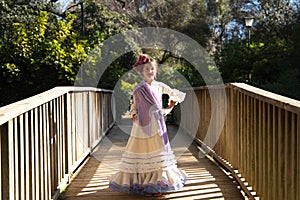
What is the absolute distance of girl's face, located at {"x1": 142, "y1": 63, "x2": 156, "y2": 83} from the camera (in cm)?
354

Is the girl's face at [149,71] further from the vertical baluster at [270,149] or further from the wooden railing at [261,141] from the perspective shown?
the vertical baluster at [270,149]

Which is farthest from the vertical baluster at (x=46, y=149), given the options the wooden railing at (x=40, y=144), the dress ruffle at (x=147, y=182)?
the dress ruffle at (x=147, y=182)

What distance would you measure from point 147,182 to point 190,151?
2613mm

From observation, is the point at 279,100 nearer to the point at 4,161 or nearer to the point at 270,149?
the point at 270,149

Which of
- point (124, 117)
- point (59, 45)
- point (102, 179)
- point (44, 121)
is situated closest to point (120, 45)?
point (124, 117)

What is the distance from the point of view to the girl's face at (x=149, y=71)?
11.6ft

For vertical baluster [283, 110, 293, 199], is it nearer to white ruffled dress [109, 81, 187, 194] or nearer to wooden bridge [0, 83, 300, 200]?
wooden bridge [0, 83, 300, 200]

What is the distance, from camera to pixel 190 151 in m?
6.00

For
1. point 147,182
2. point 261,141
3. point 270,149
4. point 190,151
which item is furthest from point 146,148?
point 190,151

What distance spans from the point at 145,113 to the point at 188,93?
4563 mm

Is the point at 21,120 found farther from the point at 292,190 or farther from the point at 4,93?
the point at 4,93

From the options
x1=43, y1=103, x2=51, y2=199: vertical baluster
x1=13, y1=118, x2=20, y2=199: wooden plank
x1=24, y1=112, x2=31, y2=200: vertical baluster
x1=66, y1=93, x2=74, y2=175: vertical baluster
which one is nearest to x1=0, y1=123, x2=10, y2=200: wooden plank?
x1=13, y1=118, x2=20, y2=199: wooden plank

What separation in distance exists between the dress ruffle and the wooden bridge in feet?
0.23

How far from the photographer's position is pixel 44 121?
113 inches
